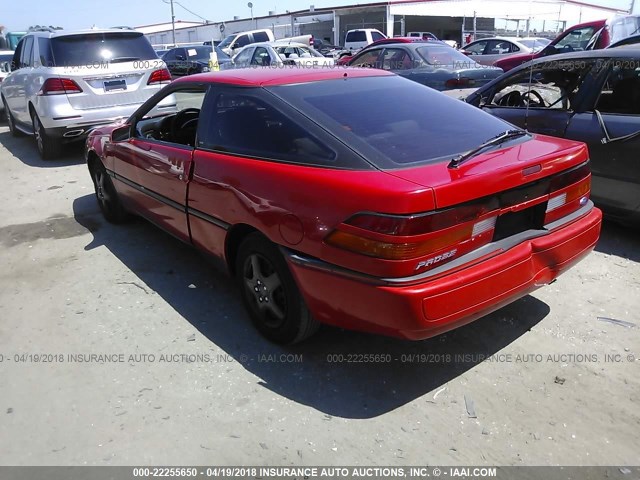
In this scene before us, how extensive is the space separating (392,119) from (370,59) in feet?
30.6

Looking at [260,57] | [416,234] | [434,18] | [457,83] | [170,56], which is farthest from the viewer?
[434,18]

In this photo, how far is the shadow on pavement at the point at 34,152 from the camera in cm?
816

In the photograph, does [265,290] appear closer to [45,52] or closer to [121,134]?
[121,134]

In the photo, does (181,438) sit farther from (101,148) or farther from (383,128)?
(101,148)

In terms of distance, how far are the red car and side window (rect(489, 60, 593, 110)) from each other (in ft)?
6.39

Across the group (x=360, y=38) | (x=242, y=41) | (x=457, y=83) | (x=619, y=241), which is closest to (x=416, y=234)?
(x=619, y=241)

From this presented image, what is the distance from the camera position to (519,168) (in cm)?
261

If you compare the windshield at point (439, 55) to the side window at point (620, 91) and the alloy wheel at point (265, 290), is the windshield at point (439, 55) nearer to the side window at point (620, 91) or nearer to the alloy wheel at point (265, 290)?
the side window at point (620, 91)

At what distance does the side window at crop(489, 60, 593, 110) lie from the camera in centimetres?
476

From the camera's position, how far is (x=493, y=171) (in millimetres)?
2525

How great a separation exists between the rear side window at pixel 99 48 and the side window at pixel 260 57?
7.99 metres

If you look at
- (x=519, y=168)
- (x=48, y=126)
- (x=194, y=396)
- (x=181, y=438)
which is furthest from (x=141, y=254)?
(x=48, y=126)

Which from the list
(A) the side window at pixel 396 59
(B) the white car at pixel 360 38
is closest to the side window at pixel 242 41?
(B) the white car at pixel 360 38

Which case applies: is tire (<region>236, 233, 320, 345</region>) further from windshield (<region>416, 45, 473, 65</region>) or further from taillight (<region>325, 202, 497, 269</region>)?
windshield (<region>416, 45, 473, 65</region>)
